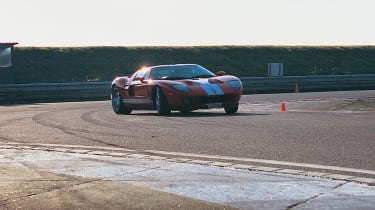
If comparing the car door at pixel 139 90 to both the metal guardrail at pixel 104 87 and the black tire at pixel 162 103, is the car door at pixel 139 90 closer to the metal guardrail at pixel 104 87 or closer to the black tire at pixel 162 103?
the black tire at pixel 162 103

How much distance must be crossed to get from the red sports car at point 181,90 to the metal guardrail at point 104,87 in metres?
9.95

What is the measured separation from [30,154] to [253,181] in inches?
130

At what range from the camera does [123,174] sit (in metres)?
7.55

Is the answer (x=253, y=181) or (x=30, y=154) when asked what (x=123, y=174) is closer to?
(x=253, y=181)

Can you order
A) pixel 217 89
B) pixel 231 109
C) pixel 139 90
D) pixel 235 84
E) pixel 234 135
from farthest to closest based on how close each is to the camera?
1. pixel 139 90
2. pixel 231 109
3. pixel 235 84
4. pixel 217 89
5. pixel 234 135

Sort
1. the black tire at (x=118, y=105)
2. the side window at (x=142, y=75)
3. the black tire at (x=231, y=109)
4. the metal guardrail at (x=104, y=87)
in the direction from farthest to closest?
the metal guardrail at (x=104, y=87)
the black tire at (x=118, y=105)
the side window at (x=142, y=75)
the black tire at (x=231, y=109)

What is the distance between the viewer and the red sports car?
53.0 feet

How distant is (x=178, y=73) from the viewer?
672 inches

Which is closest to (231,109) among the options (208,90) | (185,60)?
(208,90)

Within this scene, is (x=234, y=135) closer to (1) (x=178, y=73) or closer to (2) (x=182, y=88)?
(2) (x=182, y=88)

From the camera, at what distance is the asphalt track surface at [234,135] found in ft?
28.7

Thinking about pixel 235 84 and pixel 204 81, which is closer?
pixel 204 81

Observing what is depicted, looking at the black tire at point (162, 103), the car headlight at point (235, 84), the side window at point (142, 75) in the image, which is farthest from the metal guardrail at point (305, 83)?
the black tire at point (162, 103)

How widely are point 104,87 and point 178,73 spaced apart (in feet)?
40.5
